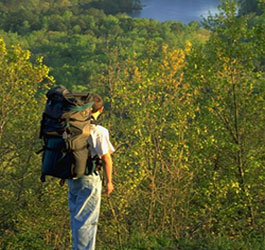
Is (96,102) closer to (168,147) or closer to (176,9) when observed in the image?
(168,147)

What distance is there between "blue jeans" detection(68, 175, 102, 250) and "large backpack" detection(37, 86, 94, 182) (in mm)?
220

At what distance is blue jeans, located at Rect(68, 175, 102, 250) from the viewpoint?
5.07 metres

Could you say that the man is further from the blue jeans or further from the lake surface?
the lake surface

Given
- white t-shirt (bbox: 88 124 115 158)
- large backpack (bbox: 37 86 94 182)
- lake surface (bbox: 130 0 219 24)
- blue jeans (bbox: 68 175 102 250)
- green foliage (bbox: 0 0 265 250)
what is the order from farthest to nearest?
1. lake surface (bbox: 130 0 219 24)
2. green foliage (bbox: 0 0 265 250)
3. blue jeans (bbox: 68 175 102 250)
4. white t-shirt (bbox: 88 124 115 158)
5. large backpack (bbox: 37 86 94 182)

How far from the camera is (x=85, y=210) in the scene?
5.11m

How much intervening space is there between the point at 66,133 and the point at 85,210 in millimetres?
837

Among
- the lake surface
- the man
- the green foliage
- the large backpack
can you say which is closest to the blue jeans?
the man

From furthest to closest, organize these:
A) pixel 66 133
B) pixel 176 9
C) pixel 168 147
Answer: pixel 176 9 → pixel 168 147 → pixel 66 133

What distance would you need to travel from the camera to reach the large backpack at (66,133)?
478 centimetres

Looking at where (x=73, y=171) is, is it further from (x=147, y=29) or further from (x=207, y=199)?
(x=147, y=29)

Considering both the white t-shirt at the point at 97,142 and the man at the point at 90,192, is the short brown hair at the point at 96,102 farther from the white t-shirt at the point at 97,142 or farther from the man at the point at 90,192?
the white t-shirt at the point at 97,142

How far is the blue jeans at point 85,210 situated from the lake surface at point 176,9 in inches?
4369

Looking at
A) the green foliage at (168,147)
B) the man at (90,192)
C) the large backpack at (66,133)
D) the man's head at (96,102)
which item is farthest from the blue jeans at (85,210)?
the green foliage at (168,147)

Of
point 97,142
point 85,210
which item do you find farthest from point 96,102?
point 85,210
